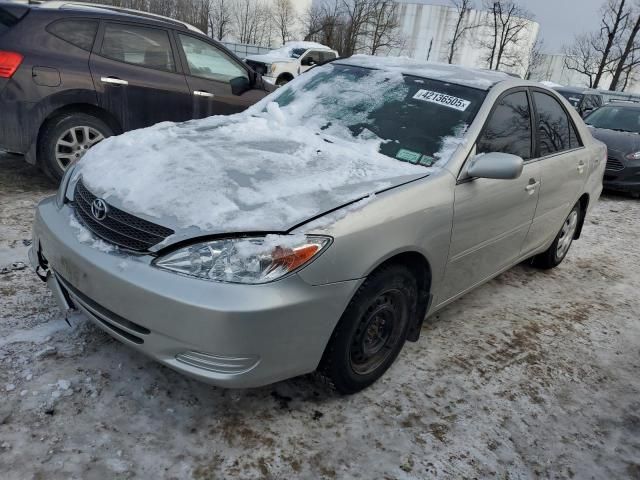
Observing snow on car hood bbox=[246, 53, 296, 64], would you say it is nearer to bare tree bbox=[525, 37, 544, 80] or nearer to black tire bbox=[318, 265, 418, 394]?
black tire bbox=[318, 265, 418, 394]

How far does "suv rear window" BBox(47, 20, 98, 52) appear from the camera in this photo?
4.84 m

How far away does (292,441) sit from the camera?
2283mm

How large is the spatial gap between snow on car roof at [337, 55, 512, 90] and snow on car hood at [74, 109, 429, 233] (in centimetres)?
77

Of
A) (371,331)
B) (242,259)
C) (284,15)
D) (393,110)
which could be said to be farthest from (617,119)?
(284,15)

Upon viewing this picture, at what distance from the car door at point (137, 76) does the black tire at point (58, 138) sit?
0.26 m

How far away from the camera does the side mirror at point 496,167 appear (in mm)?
2777

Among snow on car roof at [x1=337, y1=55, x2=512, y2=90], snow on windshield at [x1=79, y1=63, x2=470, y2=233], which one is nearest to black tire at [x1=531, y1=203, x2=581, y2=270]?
snow on car roof at [x1=337, y1=55, x2=512, y2=90]

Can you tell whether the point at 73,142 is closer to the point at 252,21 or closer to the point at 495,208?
the point at 495,208

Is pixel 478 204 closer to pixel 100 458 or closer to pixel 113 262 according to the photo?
pixel 113 262

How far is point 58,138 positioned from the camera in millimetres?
4816

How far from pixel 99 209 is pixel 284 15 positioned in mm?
53885

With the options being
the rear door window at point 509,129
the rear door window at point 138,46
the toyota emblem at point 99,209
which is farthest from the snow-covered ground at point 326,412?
the rear door window at point 138,46

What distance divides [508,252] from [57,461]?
292 cm

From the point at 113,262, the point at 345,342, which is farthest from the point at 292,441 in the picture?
the point at 113,262
